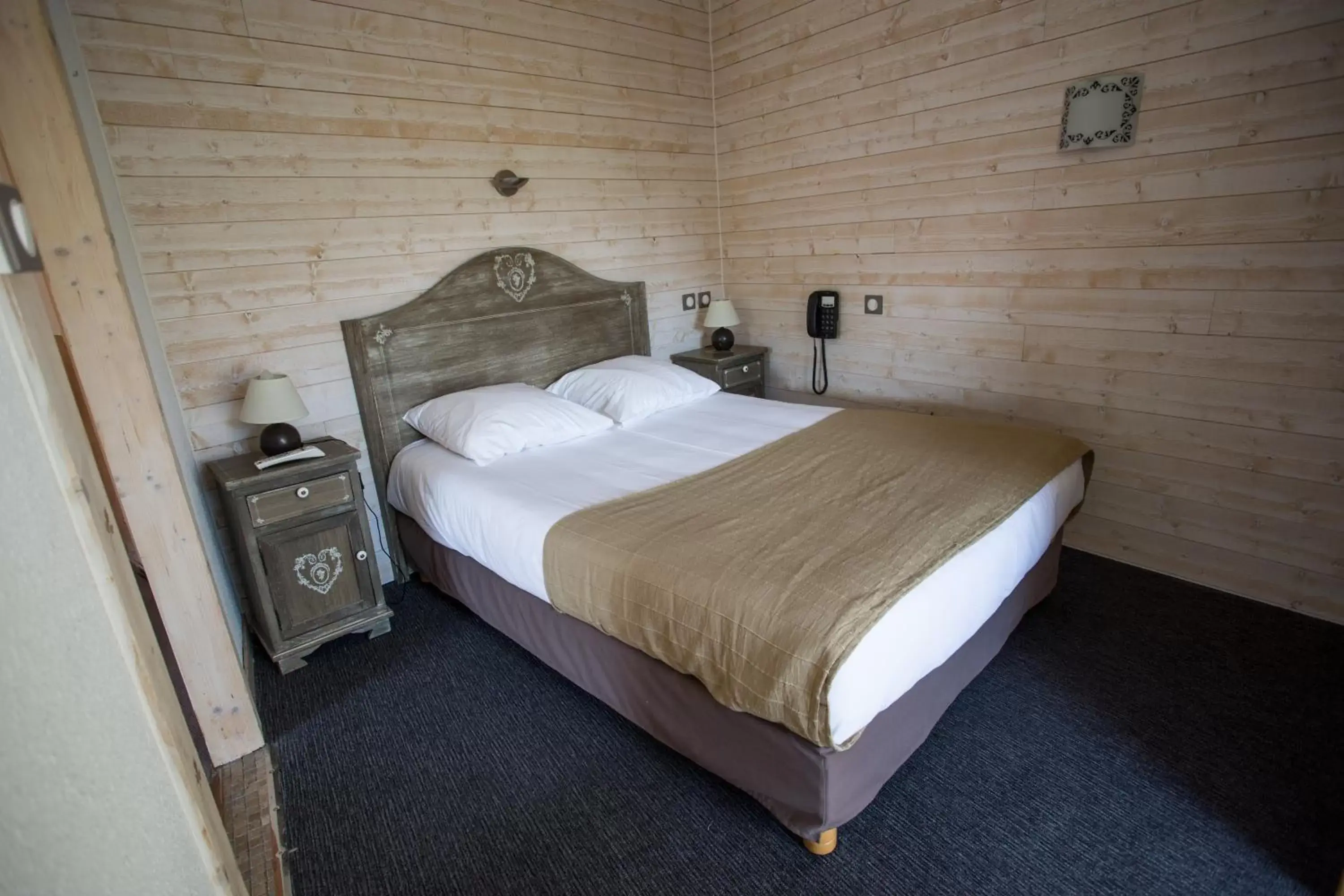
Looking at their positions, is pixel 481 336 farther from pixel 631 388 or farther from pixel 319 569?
pixel 319 569

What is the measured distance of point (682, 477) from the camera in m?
2.32

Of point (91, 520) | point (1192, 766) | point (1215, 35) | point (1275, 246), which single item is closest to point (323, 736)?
point (91, 520)

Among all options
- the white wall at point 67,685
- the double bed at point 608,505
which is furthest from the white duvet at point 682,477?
the white wall at point 67,685

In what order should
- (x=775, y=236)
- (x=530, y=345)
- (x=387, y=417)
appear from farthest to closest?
(x=775, y=236)
(x=530, y=345)
(x=387, y=417)

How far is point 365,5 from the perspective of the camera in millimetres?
2566

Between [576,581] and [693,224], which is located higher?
[693,224]

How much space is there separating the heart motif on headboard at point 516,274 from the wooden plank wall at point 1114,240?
1.49 meters

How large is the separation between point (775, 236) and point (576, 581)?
2.62 m

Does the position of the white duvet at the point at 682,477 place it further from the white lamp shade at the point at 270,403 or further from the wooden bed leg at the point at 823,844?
the white lamp shade at the point at 270,403

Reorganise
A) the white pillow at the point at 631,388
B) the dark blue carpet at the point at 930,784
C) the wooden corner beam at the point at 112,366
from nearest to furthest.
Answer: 1. the wooden corner beam at the point at 112,366
2. the dark blue carpet at the point at 930,784
3. the white pillow at the point at 631,388

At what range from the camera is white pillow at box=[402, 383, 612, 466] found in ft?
8.41

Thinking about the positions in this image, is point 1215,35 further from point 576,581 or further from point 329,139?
point 329,139

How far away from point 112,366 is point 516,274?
1.76 metres

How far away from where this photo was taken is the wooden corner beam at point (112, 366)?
55.3 inches
